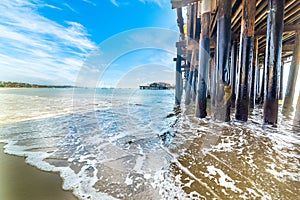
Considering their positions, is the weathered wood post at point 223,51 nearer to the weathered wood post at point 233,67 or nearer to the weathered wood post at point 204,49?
the weathered wood post at point 204,49

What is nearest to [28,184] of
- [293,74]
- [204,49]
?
[204,49]

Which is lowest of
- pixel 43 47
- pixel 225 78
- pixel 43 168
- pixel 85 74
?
pixel 43 168

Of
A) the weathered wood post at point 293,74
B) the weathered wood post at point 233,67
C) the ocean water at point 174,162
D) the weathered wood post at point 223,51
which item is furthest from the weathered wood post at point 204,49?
the weathered wood post at point 293,74

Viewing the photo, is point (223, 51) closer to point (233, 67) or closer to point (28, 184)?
point (233, 67)

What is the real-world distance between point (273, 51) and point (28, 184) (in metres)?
4.70

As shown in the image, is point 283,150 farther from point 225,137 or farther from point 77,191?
point 77,191

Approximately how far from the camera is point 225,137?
285 cm

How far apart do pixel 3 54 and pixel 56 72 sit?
5.55m

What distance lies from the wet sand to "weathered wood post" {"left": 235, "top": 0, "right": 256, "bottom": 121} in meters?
4.20

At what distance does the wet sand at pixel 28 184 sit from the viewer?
4.28 feet

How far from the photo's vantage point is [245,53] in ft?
12.3

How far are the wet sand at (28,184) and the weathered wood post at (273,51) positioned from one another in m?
4.10

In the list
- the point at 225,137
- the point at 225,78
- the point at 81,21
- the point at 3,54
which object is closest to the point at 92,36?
the point at 81,21

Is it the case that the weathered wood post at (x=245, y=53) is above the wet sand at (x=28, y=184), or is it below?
above
